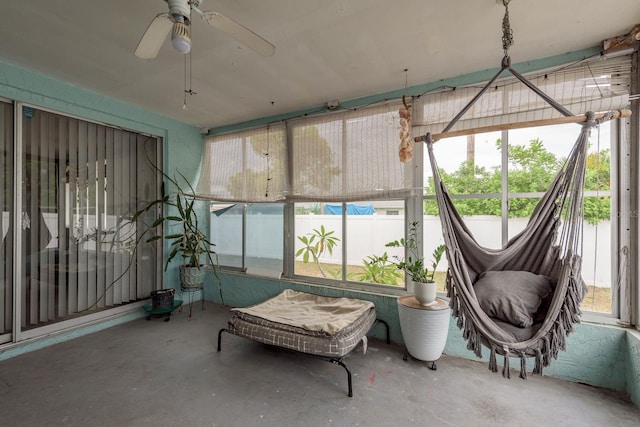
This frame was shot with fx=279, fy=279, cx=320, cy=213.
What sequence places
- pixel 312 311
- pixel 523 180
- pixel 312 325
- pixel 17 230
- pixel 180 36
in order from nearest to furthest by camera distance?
pixel 180 36 → pixel 312 325 → pixel 523 180 → pixel 17 230 → pixel 312 311

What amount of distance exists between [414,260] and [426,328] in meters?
0.71

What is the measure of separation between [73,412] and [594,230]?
4.14 metres

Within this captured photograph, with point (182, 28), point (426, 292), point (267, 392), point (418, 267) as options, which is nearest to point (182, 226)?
point (267, 392)

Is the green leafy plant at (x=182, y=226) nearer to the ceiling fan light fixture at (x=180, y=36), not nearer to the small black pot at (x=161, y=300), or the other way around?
the small black pot at (x=161, y=300)

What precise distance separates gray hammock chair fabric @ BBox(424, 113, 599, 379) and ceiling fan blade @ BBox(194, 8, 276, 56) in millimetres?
1192

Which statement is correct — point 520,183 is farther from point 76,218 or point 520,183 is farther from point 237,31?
point 76,218

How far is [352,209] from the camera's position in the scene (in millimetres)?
3287

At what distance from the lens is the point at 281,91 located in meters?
3.04

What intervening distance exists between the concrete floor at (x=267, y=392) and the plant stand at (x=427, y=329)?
0.14m

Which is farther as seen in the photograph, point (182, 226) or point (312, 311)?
point (182, 226)

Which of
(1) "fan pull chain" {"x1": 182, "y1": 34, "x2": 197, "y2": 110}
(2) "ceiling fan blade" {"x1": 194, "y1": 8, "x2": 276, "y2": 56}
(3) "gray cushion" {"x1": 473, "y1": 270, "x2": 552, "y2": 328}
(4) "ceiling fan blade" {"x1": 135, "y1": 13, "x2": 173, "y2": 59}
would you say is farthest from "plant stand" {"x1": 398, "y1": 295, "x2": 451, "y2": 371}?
(1) "fan pull chain" {"x1": 182, "y1": 34, "x2": 197, "y2": 110}

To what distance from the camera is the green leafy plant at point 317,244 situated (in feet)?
11.2

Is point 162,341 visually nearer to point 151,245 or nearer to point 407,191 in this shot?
point 151,245

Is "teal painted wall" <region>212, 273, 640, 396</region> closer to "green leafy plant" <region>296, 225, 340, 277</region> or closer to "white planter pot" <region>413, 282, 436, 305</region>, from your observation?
"white planter pot" <region>413, 282, 436, 305</region>
